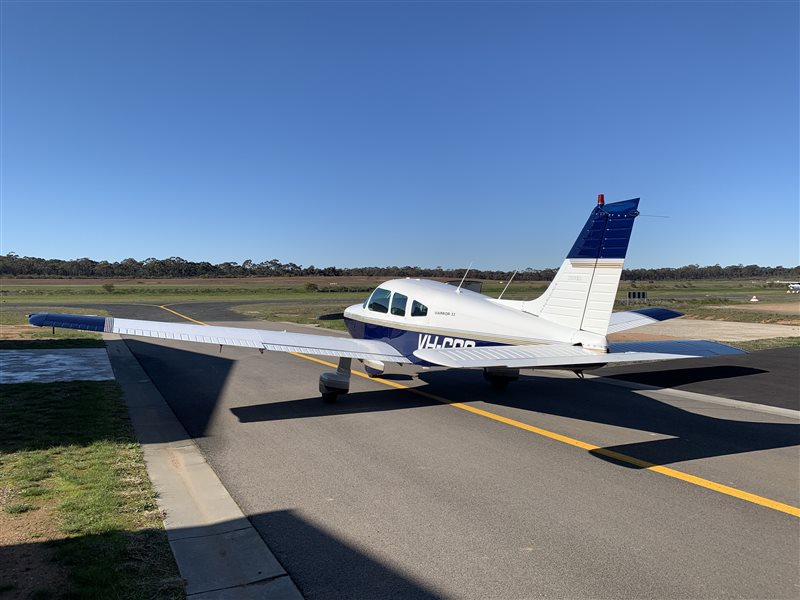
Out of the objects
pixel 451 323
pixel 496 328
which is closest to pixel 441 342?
pixel 451 323

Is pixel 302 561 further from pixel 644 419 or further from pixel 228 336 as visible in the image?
pixel 644 419

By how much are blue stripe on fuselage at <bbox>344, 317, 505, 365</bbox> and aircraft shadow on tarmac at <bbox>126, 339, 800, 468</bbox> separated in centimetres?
110

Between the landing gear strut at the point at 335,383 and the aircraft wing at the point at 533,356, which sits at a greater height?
the aircraft wing at the point at 533,356

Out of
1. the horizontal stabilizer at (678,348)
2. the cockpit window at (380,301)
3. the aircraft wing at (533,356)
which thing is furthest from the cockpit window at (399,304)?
the horizontal stabilizer at (678,348)

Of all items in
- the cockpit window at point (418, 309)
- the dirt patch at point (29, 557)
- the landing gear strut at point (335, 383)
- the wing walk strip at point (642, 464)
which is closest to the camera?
the dirt patch at point (29, 557)

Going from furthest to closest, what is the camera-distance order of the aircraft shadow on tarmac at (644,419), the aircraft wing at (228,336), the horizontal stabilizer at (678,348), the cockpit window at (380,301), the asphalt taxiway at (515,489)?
the cockpit window at (380,301)
the horizontal stabilizer at (678,348)
the aircraft wing at (228,336)
the aircraft shadow on tarmac at (644,419)
the asphalt taxiway at (515,489)

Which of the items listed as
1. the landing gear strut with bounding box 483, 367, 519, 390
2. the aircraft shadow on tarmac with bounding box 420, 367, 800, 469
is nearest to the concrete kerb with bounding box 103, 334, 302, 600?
the aircraft shadow on tarmac with bounding box 420, 367, 800, 469

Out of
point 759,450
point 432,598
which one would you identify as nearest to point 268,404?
point 432,598

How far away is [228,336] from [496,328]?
5.18 meters

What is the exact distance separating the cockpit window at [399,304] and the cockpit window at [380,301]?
0.23 meters

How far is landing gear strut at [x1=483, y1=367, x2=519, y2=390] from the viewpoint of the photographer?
11.4m

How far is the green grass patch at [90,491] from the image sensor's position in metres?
3.96

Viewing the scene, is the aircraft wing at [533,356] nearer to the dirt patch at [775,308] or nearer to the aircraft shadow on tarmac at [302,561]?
the aircraft shadow on tarmac at [302,561]

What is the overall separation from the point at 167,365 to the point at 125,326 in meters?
7.68
